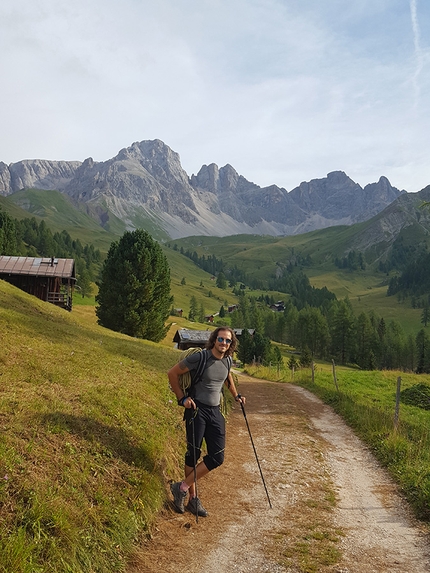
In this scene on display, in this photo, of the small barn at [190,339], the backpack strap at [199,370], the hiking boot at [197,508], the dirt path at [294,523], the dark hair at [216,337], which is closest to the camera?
the dirt path at [294,523]

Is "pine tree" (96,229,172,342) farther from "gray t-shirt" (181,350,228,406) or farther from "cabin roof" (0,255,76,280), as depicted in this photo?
"gray t-shirt" (181,350,228,406)

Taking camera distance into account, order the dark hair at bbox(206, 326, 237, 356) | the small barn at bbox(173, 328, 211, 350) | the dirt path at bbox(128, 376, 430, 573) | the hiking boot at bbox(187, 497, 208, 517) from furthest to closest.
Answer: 1. the small barn at bbox(173, 328, 211, 350)
2. the dark hair at bbox(206, 326, 237, 356)
3. the hiking boot at bbox(187, 497, 208, 517)
4. the dirt path at bbox(128, 376, 430, 573)

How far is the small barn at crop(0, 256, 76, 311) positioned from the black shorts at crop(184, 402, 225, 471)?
164ft

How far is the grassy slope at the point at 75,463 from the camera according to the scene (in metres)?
5.33

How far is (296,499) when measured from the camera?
869 cm

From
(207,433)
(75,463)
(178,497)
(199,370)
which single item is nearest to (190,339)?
(207,433)

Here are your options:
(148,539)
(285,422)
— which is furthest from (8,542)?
(285,422)

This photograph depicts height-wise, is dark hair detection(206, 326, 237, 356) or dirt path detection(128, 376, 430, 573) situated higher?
dark hair detection(206, 326, 237, 356)

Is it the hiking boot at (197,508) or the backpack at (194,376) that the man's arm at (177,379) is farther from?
the hiking boot at (197,508)

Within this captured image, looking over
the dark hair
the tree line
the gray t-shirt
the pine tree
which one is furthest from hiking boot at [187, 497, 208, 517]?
the tree line

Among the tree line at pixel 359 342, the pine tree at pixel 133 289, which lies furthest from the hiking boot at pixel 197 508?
the tree line at pixel 359 342

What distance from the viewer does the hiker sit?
7777 mm

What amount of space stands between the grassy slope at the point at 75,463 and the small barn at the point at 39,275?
143 feet

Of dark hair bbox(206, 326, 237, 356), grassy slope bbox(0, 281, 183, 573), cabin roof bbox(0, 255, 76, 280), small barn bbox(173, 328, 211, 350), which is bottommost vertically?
small barn bbox(173, 328, 211, 350)
